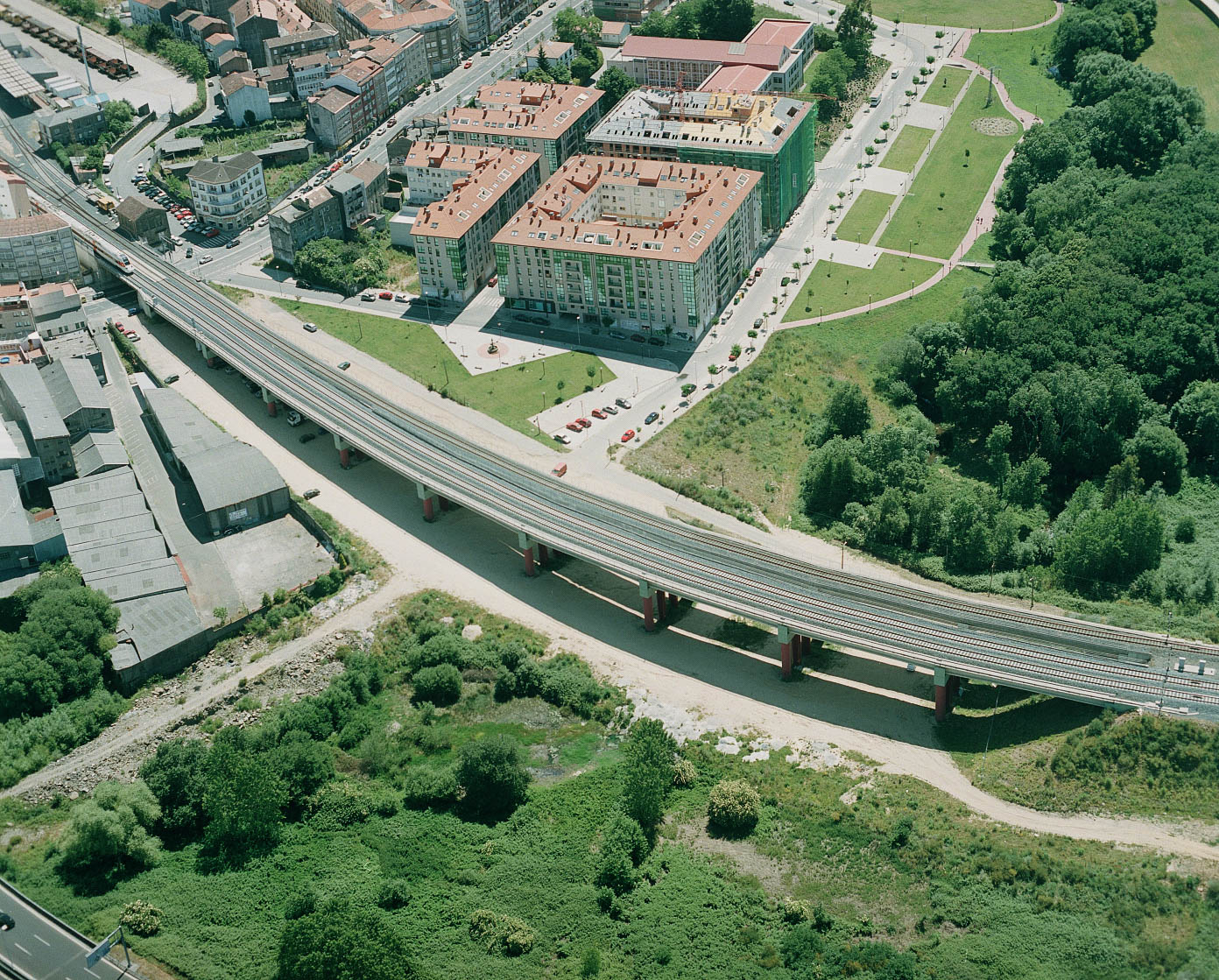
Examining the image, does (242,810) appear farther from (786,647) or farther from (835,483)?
(835,483)

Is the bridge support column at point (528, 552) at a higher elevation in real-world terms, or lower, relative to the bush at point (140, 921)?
lower

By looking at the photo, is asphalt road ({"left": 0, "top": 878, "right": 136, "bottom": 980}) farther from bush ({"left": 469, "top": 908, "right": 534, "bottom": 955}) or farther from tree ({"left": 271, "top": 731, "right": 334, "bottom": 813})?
bush ({"left": 469, "top": 908, "right": 534, "bottom": 955})

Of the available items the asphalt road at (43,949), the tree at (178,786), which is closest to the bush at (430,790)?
the tree at (178,786)

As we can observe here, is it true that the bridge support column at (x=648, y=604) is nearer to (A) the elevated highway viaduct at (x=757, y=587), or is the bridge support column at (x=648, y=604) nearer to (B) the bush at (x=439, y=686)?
(A) the elevated highway viaduct at (x=757, y=587)

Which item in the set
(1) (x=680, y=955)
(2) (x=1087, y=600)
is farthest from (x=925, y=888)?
(2) (x=1087, y=600)

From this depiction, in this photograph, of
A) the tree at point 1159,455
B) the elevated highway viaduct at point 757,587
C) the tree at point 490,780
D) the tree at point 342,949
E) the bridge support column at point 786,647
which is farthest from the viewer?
the tree at point 1159,455
